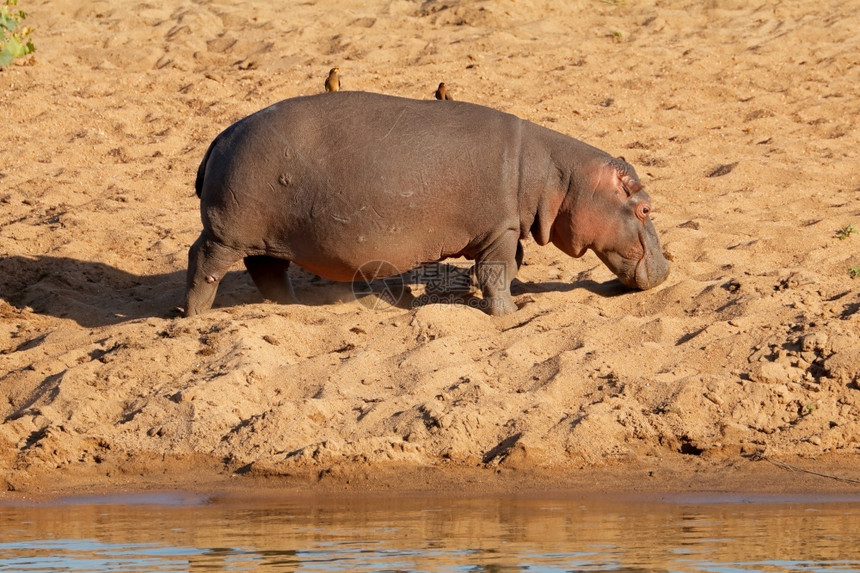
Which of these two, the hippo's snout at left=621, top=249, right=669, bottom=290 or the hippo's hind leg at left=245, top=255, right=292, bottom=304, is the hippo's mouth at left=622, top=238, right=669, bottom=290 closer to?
the hippo's snout at left=621, top=249, right=669, bottom=290

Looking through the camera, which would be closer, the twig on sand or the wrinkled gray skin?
the twig on sand

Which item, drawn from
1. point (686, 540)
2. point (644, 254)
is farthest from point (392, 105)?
point (686, 540)

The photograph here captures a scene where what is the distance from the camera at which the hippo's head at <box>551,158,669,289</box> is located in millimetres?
9602

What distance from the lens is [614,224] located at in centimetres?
968

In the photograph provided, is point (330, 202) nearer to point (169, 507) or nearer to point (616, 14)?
point (169, 507)

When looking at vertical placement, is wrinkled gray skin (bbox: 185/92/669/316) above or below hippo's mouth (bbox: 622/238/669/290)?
above

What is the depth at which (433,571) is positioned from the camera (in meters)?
5.68

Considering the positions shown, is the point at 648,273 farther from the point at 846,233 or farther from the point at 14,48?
the point at 14,48

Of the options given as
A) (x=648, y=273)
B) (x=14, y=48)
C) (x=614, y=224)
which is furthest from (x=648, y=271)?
(x=14, y=48)

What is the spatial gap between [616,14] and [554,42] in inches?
49.8

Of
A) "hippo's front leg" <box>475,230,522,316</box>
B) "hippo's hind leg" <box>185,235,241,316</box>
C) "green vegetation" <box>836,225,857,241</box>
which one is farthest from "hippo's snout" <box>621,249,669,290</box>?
"hippo's hind leg" <box>185,235,241,316</box>

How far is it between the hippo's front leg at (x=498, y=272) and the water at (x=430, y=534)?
8.11 feet

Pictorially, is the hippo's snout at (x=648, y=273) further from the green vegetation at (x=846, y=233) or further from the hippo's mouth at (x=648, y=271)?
the green vegetation at (x=846, y=233)

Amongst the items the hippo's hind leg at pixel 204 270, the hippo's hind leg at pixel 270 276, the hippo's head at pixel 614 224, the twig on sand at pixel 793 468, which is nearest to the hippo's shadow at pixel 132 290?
the hippo's hind leg at pixel 270 276
